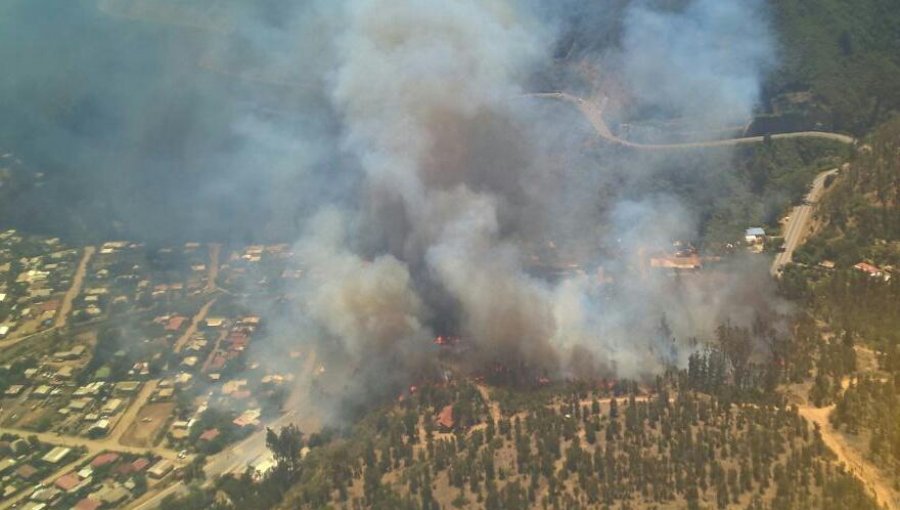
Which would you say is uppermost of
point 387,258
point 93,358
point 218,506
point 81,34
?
point 81,34

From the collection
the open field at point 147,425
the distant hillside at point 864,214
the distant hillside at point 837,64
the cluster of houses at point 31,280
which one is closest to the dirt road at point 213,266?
the cluster of houses at point 31,280

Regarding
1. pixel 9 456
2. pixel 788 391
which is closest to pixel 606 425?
pixel 788 391

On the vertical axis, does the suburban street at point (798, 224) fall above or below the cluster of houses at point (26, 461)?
above

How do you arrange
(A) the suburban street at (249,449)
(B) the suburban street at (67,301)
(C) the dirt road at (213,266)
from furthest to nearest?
(C) the dirt road at (213,266) < (B) the suburban street at (67,301) < (A) the suburban street at (249,449)

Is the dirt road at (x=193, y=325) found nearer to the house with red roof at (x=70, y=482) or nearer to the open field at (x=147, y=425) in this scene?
the open field at (x=147, y=425)

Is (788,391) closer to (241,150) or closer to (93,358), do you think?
(93,358)

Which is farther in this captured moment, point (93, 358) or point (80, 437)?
point (93, 358)

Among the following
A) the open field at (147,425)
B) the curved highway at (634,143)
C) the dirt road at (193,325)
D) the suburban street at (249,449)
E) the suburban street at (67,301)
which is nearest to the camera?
the suburban street at (249,449)

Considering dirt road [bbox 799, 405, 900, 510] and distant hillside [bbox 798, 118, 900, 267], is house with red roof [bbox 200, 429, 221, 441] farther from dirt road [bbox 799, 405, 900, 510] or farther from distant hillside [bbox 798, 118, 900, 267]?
distant hillside [bbox 798, 118, 900, 267]
